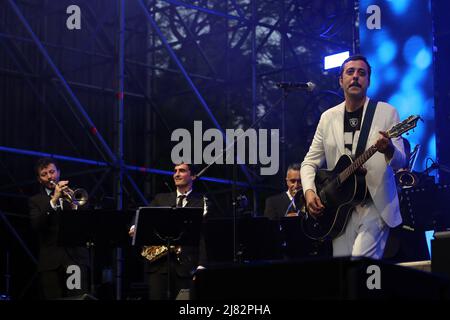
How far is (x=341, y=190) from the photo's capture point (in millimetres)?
Result: 6176

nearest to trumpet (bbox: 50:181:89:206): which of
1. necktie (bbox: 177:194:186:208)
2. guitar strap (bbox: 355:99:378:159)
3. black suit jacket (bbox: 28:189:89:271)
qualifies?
black suit jacket (bbox: 28:189:89:271)

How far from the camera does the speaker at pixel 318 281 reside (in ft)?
10.4

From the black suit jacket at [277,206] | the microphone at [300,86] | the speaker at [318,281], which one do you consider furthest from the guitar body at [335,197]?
the black suit jacket at [277,206]

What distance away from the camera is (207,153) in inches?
586

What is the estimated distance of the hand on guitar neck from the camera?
624 centimetres

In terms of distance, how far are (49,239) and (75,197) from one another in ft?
2.02

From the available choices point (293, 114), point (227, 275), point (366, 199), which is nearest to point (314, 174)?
point (366, 199)

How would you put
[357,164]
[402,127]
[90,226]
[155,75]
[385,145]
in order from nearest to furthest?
[385,145] → [402,127] → [357,164] → [90,226] → [155,75]

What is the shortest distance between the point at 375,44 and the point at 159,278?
14.7 feet

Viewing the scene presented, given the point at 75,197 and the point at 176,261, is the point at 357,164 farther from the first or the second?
the point at 75,197

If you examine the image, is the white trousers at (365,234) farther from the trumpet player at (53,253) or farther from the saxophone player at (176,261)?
the trumpet player at (53,253)

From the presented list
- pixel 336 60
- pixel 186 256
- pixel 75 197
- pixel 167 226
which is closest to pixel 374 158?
pixel 167 226

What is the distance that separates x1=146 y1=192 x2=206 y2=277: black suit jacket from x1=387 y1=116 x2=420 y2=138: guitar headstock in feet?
11.2

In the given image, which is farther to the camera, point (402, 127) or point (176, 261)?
point (176, 261)
